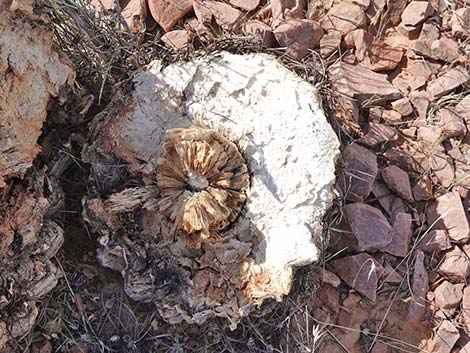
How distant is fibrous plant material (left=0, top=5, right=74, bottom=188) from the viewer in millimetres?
1503

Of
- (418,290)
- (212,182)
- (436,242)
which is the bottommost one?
(418,290)

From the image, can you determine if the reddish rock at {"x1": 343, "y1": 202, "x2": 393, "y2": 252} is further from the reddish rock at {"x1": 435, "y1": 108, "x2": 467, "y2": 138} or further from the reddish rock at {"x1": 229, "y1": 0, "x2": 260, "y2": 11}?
the reddish rock at {"x1": 229, "y1": 0, "x2": 260, "y2": 11}

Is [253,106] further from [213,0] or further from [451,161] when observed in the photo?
[451,161]

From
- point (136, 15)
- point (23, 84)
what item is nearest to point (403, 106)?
point (136, 15)

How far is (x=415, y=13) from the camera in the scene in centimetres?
225

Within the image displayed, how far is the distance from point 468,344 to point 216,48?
1254mm

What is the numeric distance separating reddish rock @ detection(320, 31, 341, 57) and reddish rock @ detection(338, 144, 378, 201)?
1.09ft

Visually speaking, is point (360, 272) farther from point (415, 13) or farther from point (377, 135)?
point (415, 13)

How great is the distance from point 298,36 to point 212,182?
0.68m

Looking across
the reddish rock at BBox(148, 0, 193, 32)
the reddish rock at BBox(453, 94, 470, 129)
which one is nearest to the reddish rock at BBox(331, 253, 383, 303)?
the reddish rock at BBox(453, 94, 470, 129)

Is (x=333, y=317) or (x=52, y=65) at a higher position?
(x=52, y=65)

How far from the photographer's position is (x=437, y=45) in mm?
2246

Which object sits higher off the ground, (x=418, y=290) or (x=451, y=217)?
(x=451, y=217)

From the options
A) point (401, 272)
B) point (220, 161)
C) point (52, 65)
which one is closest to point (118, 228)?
point (220, 161)
